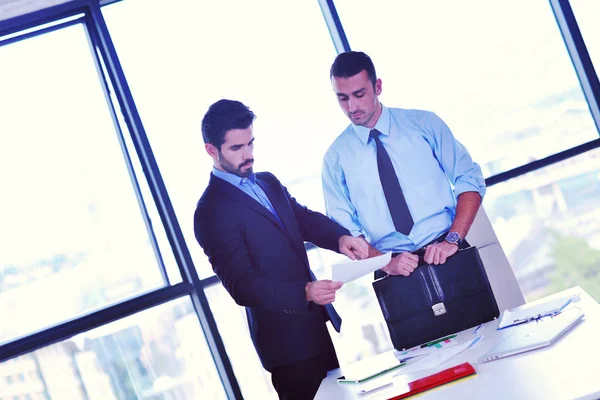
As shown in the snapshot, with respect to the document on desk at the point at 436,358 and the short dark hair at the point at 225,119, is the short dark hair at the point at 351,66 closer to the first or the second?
the short dark hair at the point at 225,119

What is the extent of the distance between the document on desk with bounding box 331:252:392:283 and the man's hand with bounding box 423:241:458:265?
342mm

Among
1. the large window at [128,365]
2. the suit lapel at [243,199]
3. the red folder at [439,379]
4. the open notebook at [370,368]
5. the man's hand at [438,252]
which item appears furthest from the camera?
the large window at [128,365]

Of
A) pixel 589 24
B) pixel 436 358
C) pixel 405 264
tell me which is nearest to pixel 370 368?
pixel 436 358

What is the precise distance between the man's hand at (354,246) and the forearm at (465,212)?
0.39 metres

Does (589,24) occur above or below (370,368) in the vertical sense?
above

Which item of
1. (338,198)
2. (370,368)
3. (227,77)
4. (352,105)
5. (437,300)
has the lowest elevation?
(370,368)

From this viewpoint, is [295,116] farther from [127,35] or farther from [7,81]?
[7,81]

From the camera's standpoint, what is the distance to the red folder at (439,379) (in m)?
1.90

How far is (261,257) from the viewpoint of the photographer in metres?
2.91

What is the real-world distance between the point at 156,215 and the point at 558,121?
2.50 meters

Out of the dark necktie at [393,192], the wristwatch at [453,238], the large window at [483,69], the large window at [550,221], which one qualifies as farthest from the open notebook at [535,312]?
the large window at [483,69]

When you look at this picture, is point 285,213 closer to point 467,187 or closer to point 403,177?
point 403,177

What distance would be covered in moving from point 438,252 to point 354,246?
430mm

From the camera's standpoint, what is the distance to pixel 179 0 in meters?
4.03
